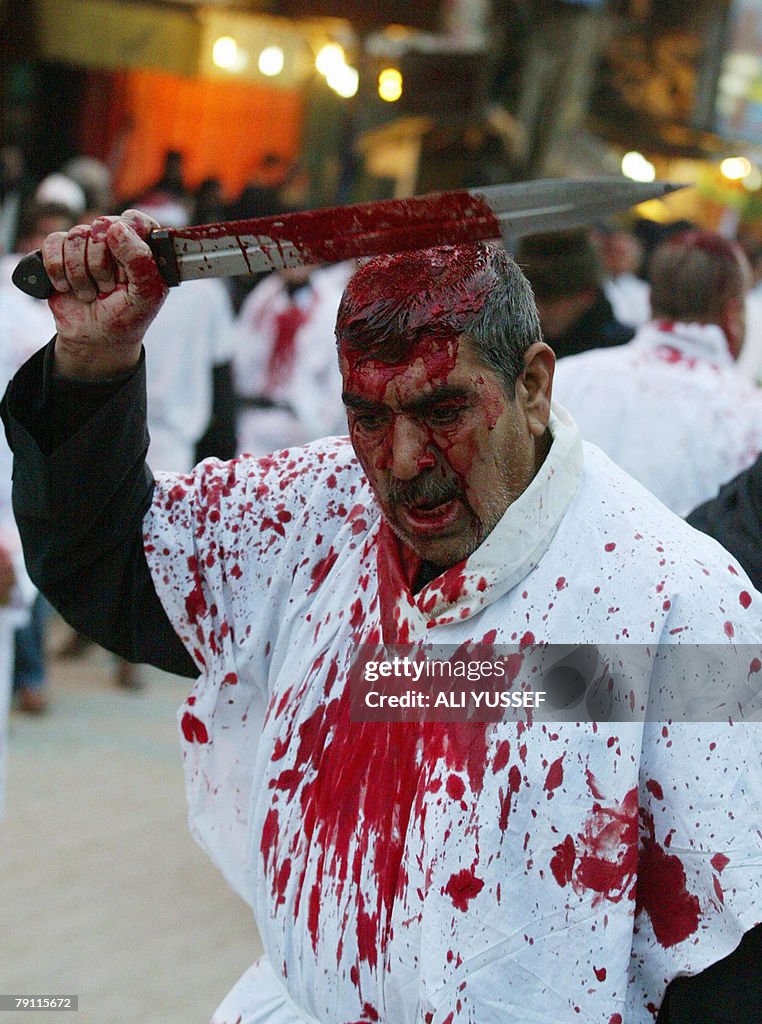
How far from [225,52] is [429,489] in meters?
10.6

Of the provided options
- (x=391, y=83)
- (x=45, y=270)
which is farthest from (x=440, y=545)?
(x=391, y=83)

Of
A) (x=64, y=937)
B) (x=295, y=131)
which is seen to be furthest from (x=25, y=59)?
(x=64, y=937)

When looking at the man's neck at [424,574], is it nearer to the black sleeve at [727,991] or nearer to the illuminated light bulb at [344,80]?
the black sleeve at [727,991]

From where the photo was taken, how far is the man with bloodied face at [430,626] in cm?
180

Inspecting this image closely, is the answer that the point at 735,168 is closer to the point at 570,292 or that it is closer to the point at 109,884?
the point at 570,292

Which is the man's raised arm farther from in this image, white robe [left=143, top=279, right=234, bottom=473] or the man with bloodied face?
white robe [left=143, top=279, right=234, bottom=473]

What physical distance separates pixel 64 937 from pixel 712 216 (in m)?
12.9

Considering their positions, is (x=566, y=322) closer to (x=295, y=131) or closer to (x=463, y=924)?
(x=463, y=924)

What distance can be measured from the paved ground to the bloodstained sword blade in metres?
2.75

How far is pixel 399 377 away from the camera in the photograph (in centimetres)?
190

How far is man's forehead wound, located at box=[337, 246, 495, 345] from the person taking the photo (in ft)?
6.20

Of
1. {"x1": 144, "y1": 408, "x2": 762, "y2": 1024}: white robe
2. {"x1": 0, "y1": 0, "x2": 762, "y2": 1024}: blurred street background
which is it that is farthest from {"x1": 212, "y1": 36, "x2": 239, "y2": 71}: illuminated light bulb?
{"x1": 144, "y1": 408, "x2": 762, "y2": 1024}: white robe

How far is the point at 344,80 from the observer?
37.7 feet

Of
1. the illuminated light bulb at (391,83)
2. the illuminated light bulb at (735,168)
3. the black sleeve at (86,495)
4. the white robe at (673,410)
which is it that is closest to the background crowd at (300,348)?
the white robe at (673,410)
